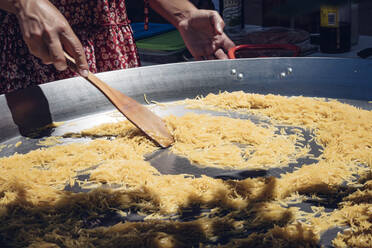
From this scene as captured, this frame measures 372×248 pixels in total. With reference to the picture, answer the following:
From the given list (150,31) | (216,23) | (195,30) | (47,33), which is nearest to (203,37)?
(195,30)

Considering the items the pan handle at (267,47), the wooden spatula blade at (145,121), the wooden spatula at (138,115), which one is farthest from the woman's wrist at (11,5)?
the pan handle at (267,47)

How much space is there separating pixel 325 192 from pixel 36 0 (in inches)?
41.0

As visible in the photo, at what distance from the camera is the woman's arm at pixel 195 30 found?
180cm

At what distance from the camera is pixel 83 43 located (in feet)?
5.25

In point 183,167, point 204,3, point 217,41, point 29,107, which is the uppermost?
point 204,3

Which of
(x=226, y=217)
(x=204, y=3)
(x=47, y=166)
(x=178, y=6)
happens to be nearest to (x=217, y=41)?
(x=178, y=6)

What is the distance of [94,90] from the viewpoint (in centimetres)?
153

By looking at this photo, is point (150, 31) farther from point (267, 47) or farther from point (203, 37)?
point (267, 47)

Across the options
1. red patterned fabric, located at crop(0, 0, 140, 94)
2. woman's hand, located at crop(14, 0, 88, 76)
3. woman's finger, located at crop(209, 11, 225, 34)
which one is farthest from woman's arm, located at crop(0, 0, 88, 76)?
woman's finger, located at crop(209, 11, 225, 34)

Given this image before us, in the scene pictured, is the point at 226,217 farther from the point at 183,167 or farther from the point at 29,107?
the point at 29,107

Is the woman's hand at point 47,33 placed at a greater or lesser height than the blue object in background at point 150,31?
greater

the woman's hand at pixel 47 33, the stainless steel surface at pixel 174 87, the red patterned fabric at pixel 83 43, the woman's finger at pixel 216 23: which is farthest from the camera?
the woman's finger at pixel 216 23

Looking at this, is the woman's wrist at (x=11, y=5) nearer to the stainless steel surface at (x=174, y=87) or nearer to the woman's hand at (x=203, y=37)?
the stainless steel surface at (x=174, y=87)

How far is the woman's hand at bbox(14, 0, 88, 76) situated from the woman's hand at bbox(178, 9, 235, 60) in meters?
0.70
